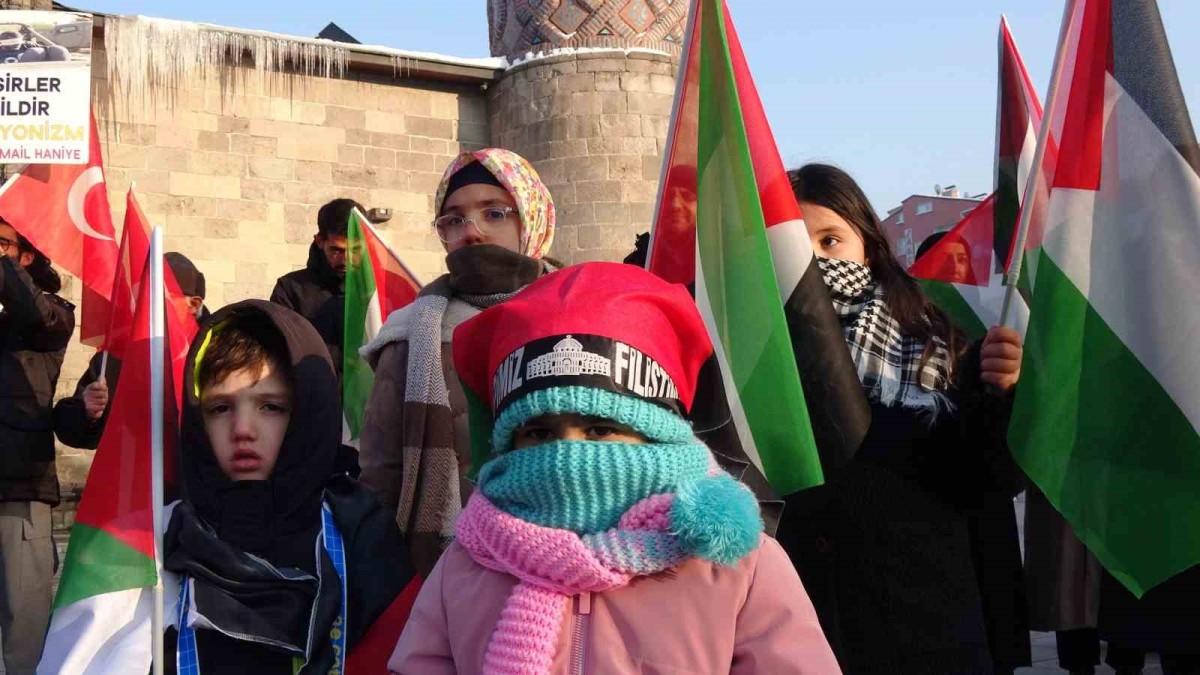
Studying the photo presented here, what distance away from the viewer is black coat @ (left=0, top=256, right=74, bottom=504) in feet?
16.1

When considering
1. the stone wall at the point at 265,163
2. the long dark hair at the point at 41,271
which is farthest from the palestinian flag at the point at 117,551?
the stone wall at the point at 265,163

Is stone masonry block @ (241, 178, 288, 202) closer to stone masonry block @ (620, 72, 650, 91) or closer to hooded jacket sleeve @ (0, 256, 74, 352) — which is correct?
stone masonry block @ (620, 72, 650, 91)

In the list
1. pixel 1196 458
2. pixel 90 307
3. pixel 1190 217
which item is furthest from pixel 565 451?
pixel 90 307

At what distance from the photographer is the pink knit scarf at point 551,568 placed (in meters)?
1.79

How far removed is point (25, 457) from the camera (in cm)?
496

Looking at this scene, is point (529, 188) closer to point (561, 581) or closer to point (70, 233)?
point (561, 581)

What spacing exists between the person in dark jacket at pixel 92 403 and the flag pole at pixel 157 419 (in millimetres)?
→ 1368

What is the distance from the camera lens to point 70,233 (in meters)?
5.34

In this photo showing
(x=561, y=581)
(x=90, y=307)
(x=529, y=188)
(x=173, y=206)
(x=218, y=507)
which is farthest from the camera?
(x=173, y=206)

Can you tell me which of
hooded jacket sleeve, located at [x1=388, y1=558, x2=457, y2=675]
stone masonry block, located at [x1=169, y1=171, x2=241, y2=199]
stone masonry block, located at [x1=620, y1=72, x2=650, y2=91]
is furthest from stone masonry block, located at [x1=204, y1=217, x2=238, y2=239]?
hooded jacket sleeve, located at [x1=388, y1=558, x2=457, y2=675]

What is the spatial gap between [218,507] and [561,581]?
99cm

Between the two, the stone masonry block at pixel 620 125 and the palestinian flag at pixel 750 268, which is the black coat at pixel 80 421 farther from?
the stone masonry block at pixel 620 125

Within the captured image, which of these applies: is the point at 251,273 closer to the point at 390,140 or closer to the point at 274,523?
the point at 390,140

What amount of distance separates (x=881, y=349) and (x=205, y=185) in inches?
403
